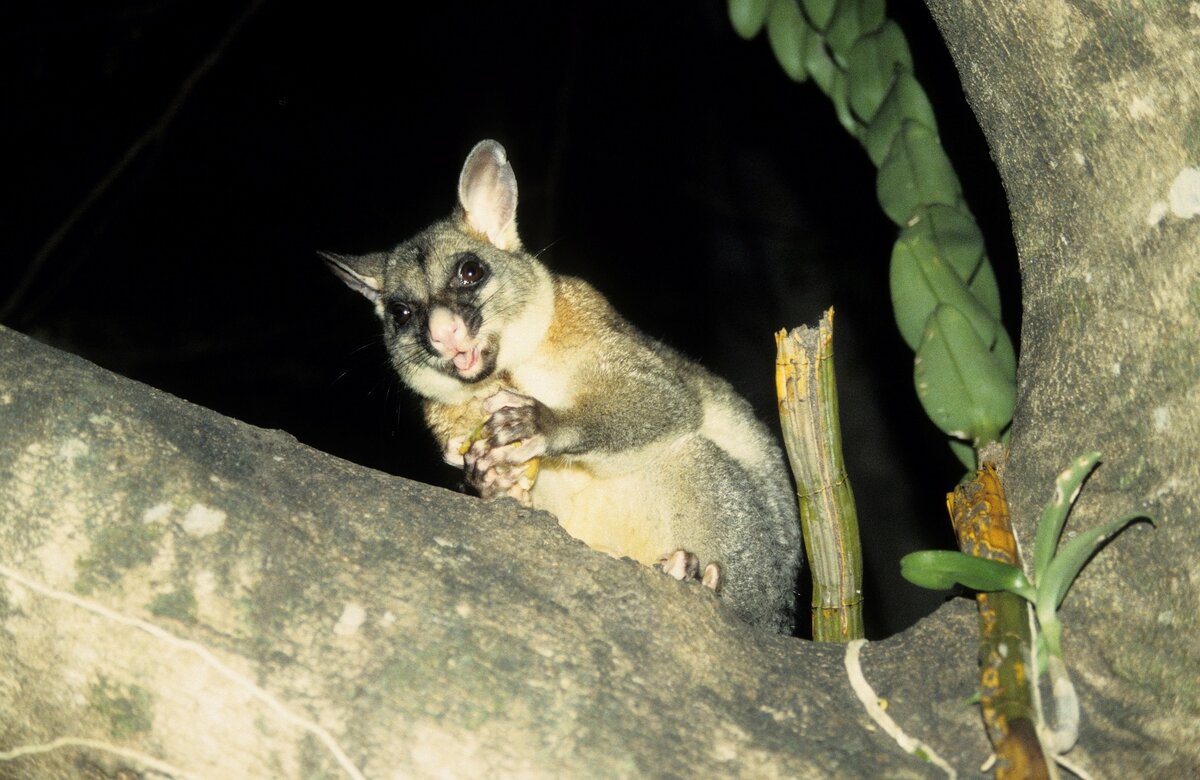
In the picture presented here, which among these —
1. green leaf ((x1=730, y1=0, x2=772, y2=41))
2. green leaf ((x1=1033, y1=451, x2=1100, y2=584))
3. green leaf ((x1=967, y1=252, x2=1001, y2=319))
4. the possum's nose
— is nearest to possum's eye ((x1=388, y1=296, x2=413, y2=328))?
the possum's nose

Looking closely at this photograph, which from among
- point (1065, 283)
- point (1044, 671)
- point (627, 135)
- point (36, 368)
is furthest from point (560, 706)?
point (627, 135)

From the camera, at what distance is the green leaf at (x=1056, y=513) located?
190 centimetres

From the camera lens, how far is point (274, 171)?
7.00 m

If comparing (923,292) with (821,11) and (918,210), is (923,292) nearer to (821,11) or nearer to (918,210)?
(918,210)

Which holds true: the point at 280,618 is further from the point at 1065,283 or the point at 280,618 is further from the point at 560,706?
the point at 1065,283

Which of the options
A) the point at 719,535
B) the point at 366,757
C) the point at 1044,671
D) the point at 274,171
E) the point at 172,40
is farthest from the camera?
the point at 274,171

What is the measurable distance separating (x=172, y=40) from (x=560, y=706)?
236 inches

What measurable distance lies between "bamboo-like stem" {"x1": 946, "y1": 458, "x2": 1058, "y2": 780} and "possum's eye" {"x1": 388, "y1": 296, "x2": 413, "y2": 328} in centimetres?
218

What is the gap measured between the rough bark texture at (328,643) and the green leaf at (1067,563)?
0.17 m

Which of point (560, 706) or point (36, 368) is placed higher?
point (36, 368)

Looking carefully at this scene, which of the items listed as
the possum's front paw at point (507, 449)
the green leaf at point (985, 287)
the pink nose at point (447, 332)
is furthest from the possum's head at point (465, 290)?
the green leaf at point (985, 287)

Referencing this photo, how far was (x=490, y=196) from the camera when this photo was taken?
404 cm

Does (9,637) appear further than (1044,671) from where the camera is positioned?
No

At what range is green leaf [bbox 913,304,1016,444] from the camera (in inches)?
97.0
